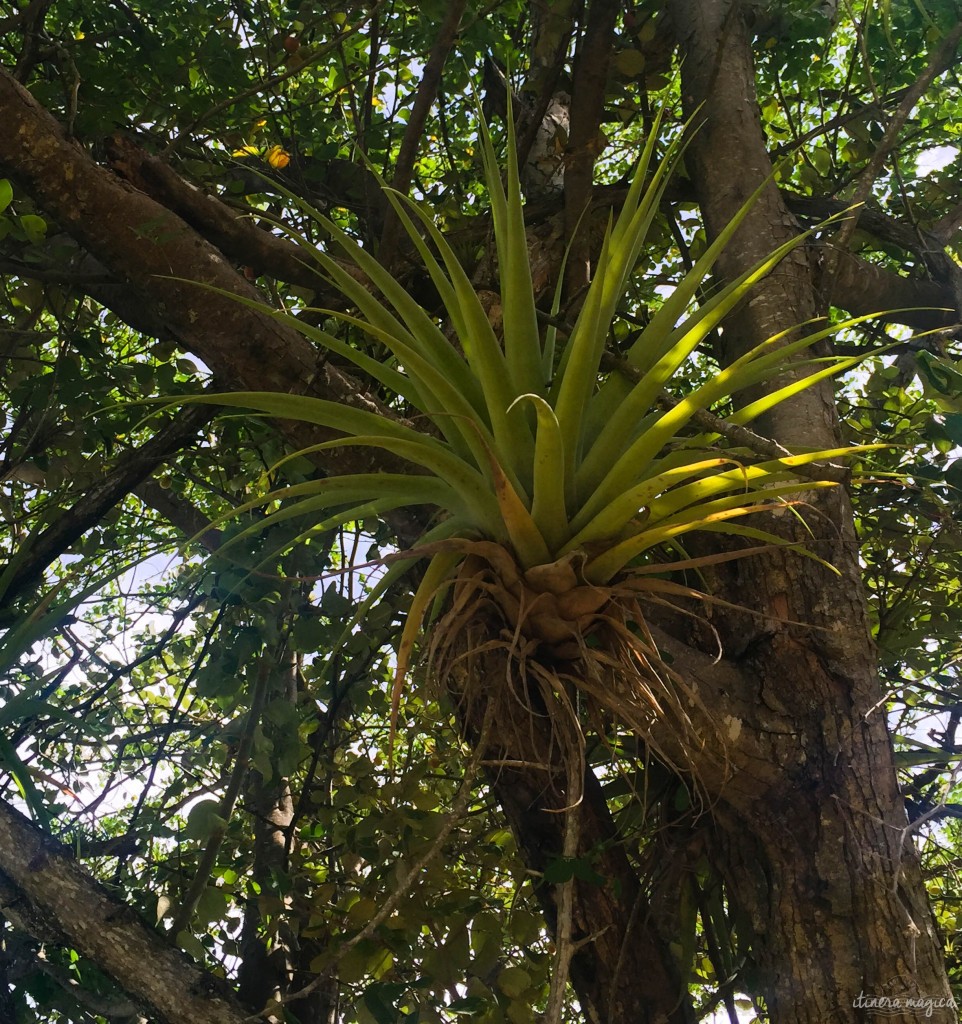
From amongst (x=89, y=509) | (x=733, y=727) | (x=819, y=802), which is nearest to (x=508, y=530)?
(x=733, y=727)

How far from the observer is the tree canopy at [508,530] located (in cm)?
124

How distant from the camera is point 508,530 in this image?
116cm

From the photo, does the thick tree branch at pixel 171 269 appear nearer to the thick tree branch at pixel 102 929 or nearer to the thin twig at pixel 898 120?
the thick tree branch at pixel 102 929

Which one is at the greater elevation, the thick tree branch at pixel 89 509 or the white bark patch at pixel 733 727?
the thick tree branch at pixel 89 509

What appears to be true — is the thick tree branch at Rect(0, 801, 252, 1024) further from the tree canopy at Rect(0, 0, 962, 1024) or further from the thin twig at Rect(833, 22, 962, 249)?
the thin twig at Rect(833, 22, 962, 249)

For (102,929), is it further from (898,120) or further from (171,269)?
(898,120)

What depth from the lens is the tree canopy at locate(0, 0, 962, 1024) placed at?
4.08ft

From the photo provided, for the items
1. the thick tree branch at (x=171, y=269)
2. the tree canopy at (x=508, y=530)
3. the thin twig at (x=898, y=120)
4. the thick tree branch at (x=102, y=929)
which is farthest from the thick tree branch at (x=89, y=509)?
the thin twig at (x=898, y=120)

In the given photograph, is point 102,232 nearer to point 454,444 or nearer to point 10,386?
point 454,444

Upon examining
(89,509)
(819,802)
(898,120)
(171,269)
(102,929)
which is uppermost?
(898,120)

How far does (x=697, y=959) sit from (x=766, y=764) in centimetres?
77

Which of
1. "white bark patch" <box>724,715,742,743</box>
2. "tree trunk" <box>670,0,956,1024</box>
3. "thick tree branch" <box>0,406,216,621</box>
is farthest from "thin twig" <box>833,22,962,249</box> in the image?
"thick tree branch" <box>0,406,216,621</box>

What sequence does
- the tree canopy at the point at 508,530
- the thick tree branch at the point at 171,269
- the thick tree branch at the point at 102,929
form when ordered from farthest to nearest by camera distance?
the thick tree branch at the point at 171,269 → the thick tree branch at the point at 102,929 → the tree canopy at the point at 508,530

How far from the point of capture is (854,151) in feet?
8.75
